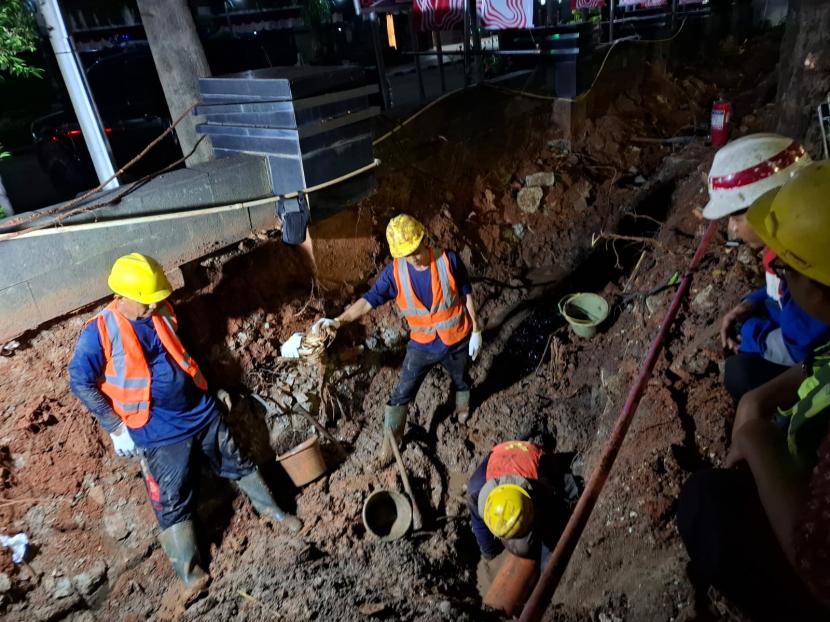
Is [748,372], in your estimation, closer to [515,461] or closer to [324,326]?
[515,461]

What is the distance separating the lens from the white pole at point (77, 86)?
148 inches

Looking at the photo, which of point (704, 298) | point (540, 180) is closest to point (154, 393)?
point (704, 298)

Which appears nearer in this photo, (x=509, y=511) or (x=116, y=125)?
(x=509, y=511)

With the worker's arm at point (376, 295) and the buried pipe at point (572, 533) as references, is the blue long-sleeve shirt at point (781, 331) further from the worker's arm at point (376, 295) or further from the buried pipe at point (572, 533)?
the worker's arm at point (376, 295)

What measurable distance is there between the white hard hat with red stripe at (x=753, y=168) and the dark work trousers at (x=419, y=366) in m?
2.41

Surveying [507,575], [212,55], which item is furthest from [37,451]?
[212,55]

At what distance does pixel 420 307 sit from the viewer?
4281mm

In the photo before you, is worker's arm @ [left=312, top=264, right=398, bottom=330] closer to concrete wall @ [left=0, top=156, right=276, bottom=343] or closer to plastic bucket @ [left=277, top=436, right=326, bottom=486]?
plastic bucket @ [left=277, top=436, right=326, bottom=486]

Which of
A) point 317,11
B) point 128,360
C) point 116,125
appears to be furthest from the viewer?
point 317,11

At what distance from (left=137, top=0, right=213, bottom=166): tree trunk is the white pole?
2.35 ft

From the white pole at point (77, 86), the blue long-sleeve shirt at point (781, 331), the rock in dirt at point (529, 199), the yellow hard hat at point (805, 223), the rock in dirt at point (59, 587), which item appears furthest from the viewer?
the rock in dirt at point (529, 199)

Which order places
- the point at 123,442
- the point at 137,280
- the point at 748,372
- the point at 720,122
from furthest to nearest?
the point at 720,122, the point at 123,442, the point at 137,280, the point at 748,372

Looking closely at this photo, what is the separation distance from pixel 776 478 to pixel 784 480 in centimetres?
2

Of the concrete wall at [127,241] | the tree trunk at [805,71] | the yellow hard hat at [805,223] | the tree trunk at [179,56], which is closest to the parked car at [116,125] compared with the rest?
the tree trunk at [179,56]
